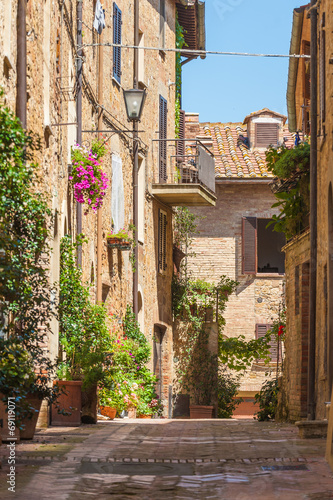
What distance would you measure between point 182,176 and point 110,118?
472cm

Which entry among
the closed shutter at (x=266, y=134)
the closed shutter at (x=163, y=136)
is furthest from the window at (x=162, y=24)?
the closed shutter at (x=266, y=134)

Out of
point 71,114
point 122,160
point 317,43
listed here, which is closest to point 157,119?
point 122,160

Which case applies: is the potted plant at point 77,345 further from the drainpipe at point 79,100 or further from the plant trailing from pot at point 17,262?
the plant trailing from pot at point 17,262

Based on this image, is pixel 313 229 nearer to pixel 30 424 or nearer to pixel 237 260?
pixel 30 424

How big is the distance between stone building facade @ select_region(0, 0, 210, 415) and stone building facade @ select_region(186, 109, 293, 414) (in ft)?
7.43

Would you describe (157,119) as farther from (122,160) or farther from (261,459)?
(261,459)

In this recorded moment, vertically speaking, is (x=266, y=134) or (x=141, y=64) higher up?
(x=141, y=64)

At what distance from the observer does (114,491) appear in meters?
5.83

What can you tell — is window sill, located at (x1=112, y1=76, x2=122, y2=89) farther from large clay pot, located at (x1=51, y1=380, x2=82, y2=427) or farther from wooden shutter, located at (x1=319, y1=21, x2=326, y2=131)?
large clay pot, located at (x1=51, y1=380, x2=82, y2=427)

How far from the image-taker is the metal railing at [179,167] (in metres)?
22.5

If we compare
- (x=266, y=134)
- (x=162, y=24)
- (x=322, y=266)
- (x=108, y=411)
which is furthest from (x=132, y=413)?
(x=266, y=134)

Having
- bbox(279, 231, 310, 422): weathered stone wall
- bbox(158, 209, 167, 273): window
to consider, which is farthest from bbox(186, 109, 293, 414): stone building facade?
bbox(279, 231, 310, 422): weathered stone wall

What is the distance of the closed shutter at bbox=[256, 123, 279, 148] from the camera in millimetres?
28359

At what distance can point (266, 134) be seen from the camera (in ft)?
93.7
